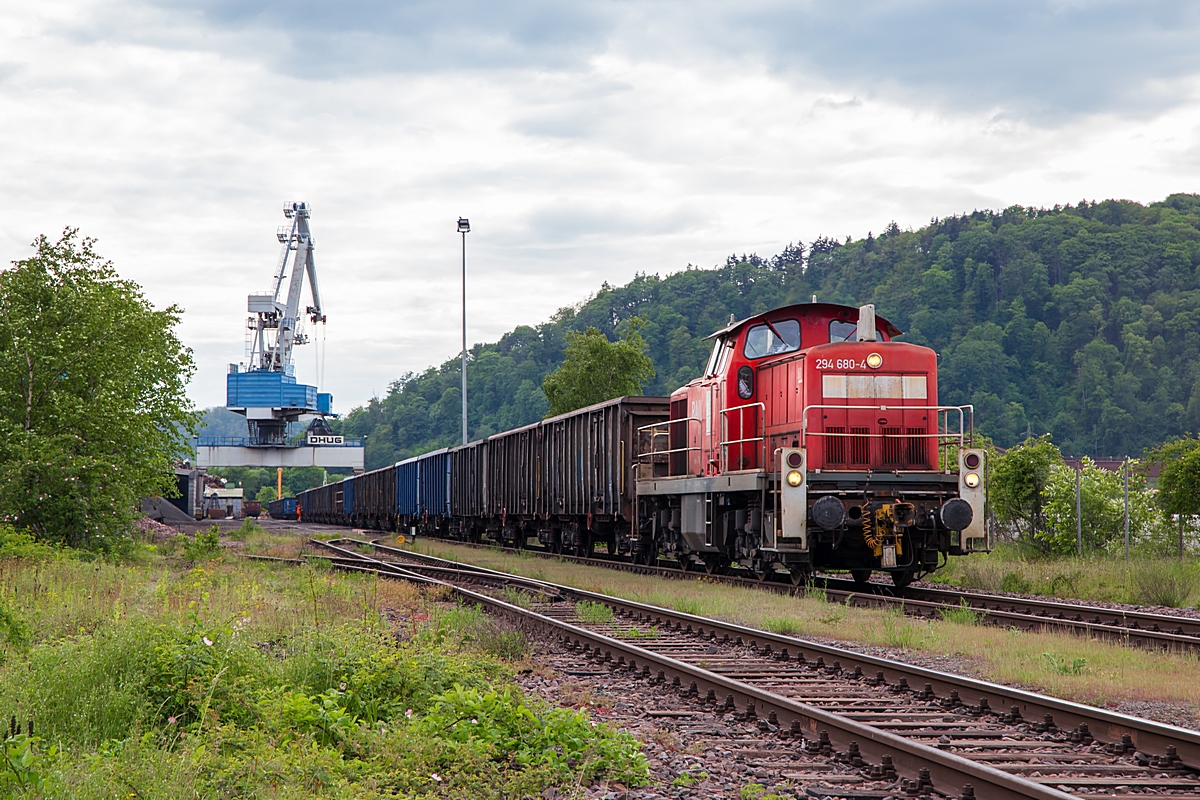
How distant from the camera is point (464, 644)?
948cm

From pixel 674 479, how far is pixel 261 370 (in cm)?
8291

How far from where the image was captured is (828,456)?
14.6 m

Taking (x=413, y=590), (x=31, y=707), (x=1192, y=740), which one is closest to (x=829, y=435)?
(x=413, y=590)

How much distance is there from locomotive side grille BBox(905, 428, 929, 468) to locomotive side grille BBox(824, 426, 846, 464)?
3.09ft

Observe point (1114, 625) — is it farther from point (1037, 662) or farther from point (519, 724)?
point (519, 724)

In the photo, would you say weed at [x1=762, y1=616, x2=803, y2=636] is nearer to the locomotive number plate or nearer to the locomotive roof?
the locomotive number plate

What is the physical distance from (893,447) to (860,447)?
0.49 meters

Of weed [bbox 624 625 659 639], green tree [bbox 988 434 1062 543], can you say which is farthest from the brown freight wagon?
weed [bbox 624 625 659 639]

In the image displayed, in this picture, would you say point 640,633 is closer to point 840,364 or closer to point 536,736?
point 536,736

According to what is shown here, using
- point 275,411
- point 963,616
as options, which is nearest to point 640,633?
point 963,616

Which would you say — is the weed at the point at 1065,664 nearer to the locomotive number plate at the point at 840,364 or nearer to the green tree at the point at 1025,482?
the locomotive number plate at the point at 840,364

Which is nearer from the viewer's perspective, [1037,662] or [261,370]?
[1037,662]

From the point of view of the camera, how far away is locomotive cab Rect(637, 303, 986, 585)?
1401 cm

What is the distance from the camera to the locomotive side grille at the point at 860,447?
14.7 m
